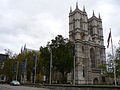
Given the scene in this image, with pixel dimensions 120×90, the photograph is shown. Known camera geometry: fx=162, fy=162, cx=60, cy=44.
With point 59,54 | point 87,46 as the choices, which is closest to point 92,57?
point 87,46

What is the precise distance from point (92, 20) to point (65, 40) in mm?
44275

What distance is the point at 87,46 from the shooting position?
82375 millimetres

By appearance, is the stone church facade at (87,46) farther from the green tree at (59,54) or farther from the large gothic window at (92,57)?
the green tree at (59,54)

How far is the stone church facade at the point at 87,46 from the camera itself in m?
76.6

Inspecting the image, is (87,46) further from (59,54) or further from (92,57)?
(59,54)

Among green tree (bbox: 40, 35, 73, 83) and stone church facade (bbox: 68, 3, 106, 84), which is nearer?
green tree (bbox: 40, 35, 73, 83)

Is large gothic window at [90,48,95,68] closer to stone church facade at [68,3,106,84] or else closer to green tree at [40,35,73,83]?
stone church facade at [68,3,106,84]

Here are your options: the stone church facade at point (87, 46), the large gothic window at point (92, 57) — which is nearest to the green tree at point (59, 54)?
the stone church facade at point (87, 46)

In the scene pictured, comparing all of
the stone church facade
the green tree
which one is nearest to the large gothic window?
the stone church facade

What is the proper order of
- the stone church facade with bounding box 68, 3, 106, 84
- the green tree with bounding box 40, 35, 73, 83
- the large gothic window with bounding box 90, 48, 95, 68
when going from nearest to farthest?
the green tree with bounding box 40, 35, 73, 83
the stone church facade with bounding box 68, 3, 106, 84
the large gothic window with bounding box 90, 48, 95, 68

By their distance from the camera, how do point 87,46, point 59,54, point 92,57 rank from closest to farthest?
point 59,54 < point 87,46 < point 92,57

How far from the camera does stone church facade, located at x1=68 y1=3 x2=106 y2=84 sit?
251 ft

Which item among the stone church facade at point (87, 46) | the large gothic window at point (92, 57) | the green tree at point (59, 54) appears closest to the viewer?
the green tree at point (59, 54)

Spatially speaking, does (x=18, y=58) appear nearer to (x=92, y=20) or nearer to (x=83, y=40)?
(x=83, y=40)
